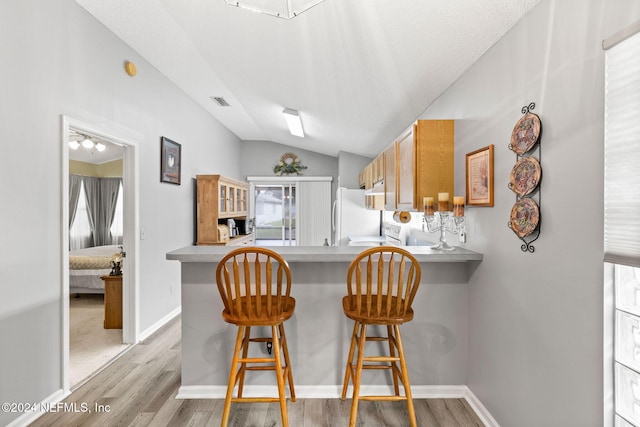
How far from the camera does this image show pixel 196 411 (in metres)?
2.16

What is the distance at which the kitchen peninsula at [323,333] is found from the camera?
2.32m

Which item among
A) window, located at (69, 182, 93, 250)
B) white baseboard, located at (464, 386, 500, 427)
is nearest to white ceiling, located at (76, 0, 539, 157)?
white baseboard, located at (464, 386, 500, 427)

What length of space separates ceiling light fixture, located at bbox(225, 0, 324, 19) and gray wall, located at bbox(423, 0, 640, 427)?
107 cm

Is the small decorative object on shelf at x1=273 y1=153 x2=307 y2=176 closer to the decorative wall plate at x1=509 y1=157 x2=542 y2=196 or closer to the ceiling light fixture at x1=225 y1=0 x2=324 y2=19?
the ceiling light fixture at x1=225 y1=0 x2=324 y2=19

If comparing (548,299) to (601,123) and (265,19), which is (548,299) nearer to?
(601,123)

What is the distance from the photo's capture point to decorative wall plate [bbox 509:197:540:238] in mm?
1593

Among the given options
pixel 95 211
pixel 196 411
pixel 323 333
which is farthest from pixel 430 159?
pixel 95 211

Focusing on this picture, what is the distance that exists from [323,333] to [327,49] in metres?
2.03

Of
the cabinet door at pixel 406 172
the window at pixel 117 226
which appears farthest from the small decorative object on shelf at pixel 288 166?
the cabinet door at pixel 406 172

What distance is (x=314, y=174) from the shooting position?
24.2 ft

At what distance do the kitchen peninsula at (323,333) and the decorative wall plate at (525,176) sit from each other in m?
0.70

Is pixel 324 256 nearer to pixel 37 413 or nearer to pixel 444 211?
pixel 444 211

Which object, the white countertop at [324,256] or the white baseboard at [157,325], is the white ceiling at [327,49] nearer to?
the white countertop at [324,256]

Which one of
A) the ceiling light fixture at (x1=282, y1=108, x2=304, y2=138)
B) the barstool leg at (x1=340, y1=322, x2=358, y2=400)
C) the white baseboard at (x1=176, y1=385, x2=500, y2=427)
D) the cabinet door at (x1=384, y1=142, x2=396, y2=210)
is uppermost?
the ceiling light fixture at (x1=282, y1=108, x2=304, y2=138)
